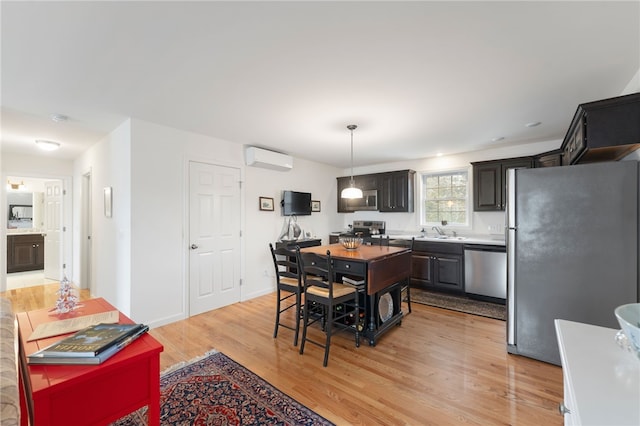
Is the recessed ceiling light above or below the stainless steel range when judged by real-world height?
above

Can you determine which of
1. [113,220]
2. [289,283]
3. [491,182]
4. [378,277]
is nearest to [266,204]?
[289,283]

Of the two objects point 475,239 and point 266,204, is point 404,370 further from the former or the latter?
point 266,204

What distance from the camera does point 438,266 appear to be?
455 centimetres

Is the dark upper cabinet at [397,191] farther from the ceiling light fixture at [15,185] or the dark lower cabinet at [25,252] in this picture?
the ceiling light fixture at [15,185]

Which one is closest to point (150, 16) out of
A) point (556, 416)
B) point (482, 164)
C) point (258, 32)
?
point (258, 32)

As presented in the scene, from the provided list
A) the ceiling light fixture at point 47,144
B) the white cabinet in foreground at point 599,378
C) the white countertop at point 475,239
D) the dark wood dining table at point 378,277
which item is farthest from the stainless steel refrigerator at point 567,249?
the ceiling light fixture at point 47,144

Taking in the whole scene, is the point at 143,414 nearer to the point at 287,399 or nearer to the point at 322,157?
the point at 287,399

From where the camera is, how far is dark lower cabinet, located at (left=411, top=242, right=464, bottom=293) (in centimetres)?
438

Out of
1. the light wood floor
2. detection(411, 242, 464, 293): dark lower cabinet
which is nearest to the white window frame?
detection(411, 242, 464, 293): dark lower cabinet

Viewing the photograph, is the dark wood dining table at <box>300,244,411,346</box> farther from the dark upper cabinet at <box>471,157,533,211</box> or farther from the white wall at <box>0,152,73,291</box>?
the white wall at <box>0,152,73,291</box>

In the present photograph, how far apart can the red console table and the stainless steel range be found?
4.90 m

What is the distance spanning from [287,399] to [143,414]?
981 mm

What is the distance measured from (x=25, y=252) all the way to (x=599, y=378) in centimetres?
943

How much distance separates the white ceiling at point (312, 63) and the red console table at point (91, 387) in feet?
5.85
